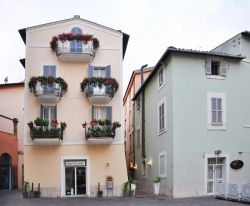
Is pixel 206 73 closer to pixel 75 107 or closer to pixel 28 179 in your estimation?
pixel 75 107

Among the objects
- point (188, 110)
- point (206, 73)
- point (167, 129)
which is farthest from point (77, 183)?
point (206, 73)

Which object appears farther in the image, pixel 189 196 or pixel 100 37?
pixel 100 37

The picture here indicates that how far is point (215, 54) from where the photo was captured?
25.8 meters

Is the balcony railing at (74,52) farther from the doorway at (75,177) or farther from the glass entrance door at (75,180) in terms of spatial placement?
the glass entrance door at (75,180)

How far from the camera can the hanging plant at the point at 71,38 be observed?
27.4m

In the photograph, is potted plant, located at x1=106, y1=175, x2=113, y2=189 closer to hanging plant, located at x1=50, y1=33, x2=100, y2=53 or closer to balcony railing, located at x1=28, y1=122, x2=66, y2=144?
balcony railing, located at x1=28, y1=122, x2=66, y2=144

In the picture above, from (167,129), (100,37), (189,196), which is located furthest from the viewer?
(100,37)

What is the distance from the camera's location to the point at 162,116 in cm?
2786

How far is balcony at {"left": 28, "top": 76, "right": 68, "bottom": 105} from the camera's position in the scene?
26656 mm

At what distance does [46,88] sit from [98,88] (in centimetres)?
303

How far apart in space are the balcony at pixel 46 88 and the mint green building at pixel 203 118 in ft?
20.4

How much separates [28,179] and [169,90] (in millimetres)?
9681

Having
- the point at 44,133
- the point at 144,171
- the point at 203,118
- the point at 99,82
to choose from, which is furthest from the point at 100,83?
the point at 144,171

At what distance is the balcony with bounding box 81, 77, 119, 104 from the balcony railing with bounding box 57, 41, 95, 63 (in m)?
1.48
